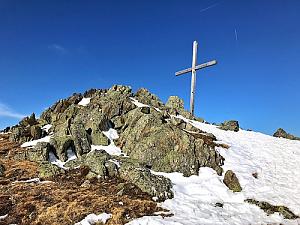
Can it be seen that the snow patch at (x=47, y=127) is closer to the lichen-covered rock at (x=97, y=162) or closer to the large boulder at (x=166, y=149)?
the large boulder at (x=166, y=149)

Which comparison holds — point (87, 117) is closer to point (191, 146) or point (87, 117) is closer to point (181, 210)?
point (191, 146)

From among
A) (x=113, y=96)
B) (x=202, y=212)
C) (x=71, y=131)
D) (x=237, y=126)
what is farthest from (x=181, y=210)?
(x=237, y=126)

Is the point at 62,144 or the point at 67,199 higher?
the point at 62,144

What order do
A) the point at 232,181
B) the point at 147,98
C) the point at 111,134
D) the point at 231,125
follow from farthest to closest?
the point at 147,98
the point at 231,125
the point at 111,134
the point at 232,181

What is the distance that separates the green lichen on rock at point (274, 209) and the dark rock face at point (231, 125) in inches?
625

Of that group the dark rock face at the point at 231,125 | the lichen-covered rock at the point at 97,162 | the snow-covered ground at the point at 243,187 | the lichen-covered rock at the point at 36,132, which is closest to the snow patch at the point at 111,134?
the lichen-covered rock at the point at 97,162

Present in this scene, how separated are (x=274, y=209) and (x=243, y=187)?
9.17 feet

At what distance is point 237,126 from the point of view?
33969 millimetres

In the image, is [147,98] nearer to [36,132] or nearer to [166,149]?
[36,132]

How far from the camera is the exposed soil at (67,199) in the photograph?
14.4 meters

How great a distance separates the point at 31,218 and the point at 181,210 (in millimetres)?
7683

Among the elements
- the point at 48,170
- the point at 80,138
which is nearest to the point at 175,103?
the point at 80,138

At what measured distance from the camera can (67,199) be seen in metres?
15.9

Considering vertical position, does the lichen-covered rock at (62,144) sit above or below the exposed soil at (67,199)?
above
